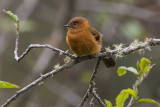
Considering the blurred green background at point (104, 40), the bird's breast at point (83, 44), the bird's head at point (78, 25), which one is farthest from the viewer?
the blurred green background at point (104, 40)

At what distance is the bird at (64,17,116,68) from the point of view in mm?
3734

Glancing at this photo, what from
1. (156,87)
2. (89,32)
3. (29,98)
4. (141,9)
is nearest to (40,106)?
(29,98)

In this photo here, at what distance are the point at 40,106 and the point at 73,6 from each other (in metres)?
2.31

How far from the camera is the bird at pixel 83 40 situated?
12.3 feet

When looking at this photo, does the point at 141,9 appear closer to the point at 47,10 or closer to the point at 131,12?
the point at 131,12

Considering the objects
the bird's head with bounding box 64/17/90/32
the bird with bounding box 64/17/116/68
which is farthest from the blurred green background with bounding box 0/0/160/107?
the bird with bounding box 64/17/116/68

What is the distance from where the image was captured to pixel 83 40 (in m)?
3.89

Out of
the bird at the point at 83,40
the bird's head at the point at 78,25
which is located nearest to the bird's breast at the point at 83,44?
the bird at the point at 83,40

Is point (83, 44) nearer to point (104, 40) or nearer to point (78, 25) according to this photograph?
point (78, 25)

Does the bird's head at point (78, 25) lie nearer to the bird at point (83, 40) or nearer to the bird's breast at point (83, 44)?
the bird at point (83, 40)

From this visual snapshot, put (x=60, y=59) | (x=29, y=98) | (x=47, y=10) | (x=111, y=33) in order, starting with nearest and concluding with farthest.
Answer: (x=29, y=98) → (x=60, y=59) → (x=111, y=33) → (x=47, y=10)

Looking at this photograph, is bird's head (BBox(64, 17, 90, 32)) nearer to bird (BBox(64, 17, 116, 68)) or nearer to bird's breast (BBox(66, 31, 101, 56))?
bird (BBox(64, 17, 116, 68))

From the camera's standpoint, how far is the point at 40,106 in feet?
23.5

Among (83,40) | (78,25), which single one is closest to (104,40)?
(78,25)
